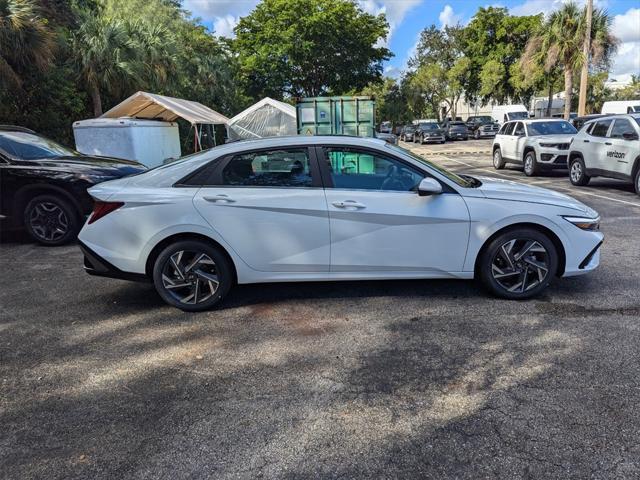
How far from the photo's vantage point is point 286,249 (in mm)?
4352

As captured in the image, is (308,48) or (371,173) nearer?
(371,173)

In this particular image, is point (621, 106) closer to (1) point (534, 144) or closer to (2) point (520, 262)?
(1) point (534, 144)

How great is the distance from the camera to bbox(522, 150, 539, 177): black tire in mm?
14102

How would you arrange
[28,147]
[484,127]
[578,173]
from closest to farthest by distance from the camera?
[28,147]
[578,173]
[484,127]

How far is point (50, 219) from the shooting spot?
23.4ft

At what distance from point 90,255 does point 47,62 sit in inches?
428

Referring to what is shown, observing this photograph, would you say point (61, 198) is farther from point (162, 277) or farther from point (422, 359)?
point (422, 359)

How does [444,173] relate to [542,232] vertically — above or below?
above

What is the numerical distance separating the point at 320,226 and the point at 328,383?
1526mm

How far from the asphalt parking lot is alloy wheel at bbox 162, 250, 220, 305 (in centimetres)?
22

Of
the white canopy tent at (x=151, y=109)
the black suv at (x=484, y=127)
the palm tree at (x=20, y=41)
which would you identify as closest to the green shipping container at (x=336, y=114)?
the white canopy tent at (x=151, y=109)

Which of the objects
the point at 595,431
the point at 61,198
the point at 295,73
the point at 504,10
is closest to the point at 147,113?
the point at 61,198

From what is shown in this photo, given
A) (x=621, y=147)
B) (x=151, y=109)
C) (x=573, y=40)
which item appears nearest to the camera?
(x=621, y=147)

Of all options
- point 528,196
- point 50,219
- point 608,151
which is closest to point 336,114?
point 608,151
